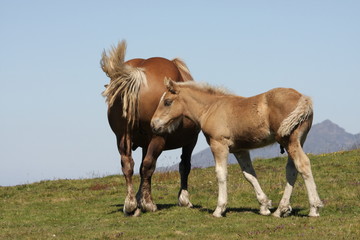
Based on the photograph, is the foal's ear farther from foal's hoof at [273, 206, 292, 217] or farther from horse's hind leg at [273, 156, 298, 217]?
foal's hoof at [273, 206, 292, 217]

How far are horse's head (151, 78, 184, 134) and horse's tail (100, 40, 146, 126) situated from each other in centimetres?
75

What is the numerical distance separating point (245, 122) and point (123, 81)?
3.34 metres

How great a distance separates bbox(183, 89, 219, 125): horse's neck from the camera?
12.6 meters

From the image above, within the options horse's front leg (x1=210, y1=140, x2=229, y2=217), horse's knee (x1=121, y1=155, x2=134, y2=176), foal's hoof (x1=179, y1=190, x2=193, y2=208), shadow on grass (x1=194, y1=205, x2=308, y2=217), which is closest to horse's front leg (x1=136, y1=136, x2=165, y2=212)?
horse's knee (x1=121, y1=155, x2=134, y2=176)

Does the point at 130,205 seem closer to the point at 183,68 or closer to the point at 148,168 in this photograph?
the point at 148,168

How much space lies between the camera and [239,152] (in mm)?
12586

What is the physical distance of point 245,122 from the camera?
11570 millimetres

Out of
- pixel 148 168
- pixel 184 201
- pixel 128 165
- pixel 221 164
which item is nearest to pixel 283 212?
pixel 221 164

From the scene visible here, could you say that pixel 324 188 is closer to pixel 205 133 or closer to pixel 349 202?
pixel 349 202

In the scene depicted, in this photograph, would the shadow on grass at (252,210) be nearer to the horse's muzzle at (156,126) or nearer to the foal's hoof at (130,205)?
the foal's hoof at (130,205)

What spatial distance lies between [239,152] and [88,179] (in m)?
13.7

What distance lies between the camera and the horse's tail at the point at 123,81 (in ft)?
43.3

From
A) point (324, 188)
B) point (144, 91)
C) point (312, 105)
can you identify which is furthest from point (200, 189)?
point (312, 105)

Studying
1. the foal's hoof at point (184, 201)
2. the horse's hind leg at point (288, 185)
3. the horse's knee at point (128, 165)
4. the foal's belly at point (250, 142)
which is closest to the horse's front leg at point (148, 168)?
the horse's knee at point (128, 165)
